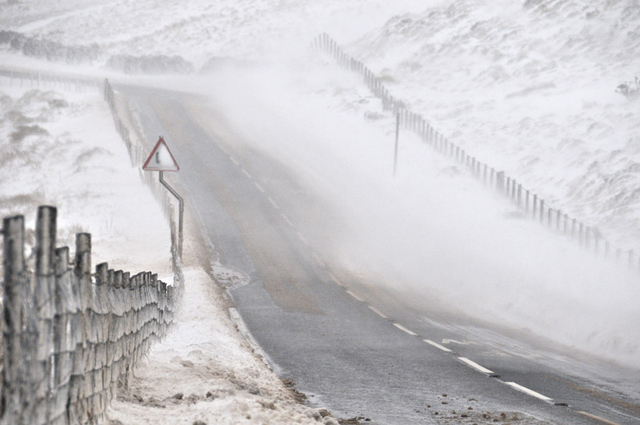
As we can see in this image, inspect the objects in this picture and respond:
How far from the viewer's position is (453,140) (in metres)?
36.6

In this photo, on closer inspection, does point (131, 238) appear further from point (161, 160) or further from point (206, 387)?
point (206, 387)

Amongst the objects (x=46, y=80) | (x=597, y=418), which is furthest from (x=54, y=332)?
(x=46, y=80)

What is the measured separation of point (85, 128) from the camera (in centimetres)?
3547

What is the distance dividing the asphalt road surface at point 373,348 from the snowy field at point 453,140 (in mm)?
1001

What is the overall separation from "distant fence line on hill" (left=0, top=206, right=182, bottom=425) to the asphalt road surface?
2.97 meters

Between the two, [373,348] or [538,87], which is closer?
[373,348]

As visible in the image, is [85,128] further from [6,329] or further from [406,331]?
[6,329]

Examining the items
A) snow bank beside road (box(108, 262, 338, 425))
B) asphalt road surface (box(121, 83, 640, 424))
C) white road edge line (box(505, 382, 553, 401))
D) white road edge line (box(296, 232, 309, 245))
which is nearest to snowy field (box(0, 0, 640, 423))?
snow bank beside road (box(108, 262, 338, 425))

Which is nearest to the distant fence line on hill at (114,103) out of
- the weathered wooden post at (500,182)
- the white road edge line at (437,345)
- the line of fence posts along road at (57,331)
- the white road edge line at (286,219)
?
the white road edge line at (286,219)

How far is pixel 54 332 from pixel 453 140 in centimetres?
3413

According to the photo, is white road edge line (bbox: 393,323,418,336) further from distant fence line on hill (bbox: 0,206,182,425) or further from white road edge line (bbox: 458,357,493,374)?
distant fence line on hill (bbox: 0,206,182,425)

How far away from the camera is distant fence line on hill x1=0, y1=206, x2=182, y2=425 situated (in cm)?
341

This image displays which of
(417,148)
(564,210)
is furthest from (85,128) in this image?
(564,210)

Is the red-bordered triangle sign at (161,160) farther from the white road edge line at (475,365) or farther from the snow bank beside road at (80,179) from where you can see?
the white road edge line at (475,365)
